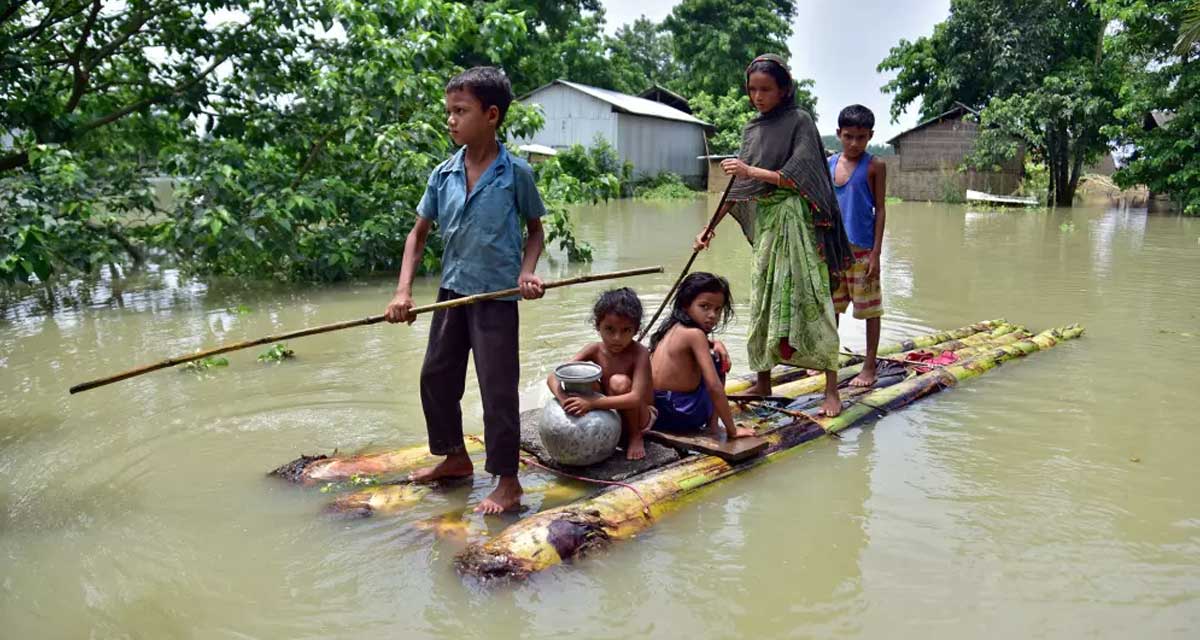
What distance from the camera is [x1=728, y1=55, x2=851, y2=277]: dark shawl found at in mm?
4039

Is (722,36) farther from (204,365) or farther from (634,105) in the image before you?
(204,365)

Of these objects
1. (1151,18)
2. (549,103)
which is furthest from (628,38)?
(1151,18)

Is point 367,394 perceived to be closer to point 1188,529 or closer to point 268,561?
point 268,561

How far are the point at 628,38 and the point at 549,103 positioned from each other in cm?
2160

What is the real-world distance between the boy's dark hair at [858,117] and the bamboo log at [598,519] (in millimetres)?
1618

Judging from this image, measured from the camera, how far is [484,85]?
3.05m

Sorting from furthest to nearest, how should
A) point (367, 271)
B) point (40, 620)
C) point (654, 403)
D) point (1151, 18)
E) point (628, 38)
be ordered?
1. point (628, 38)
2. point (1151, 18)
3. point (367, 271)
4. point (654, 403)
5. point (40, 620)

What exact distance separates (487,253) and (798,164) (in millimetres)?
1704

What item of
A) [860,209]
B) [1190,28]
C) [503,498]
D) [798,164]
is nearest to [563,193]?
[860,209]

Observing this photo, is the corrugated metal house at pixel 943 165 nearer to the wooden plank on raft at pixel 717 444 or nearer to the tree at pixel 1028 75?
the tree at pixel 1028 75

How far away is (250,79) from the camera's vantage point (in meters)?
8.51

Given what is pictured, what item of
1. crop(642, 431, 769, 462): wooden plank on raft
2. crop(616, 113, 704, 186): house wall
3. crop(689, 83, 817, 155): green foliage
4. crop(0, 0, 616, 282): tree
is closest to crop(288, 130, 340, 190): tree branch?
crop(0, 0, 616, 282): tree

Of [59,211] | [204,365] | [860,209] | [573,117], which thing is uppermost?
[573,117]

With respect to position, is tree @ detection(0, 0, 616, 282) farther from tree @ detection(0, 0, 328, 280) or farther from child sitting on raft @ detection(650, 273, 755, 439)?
child sitting on raft @ detection(650, 273, 755, 439)
